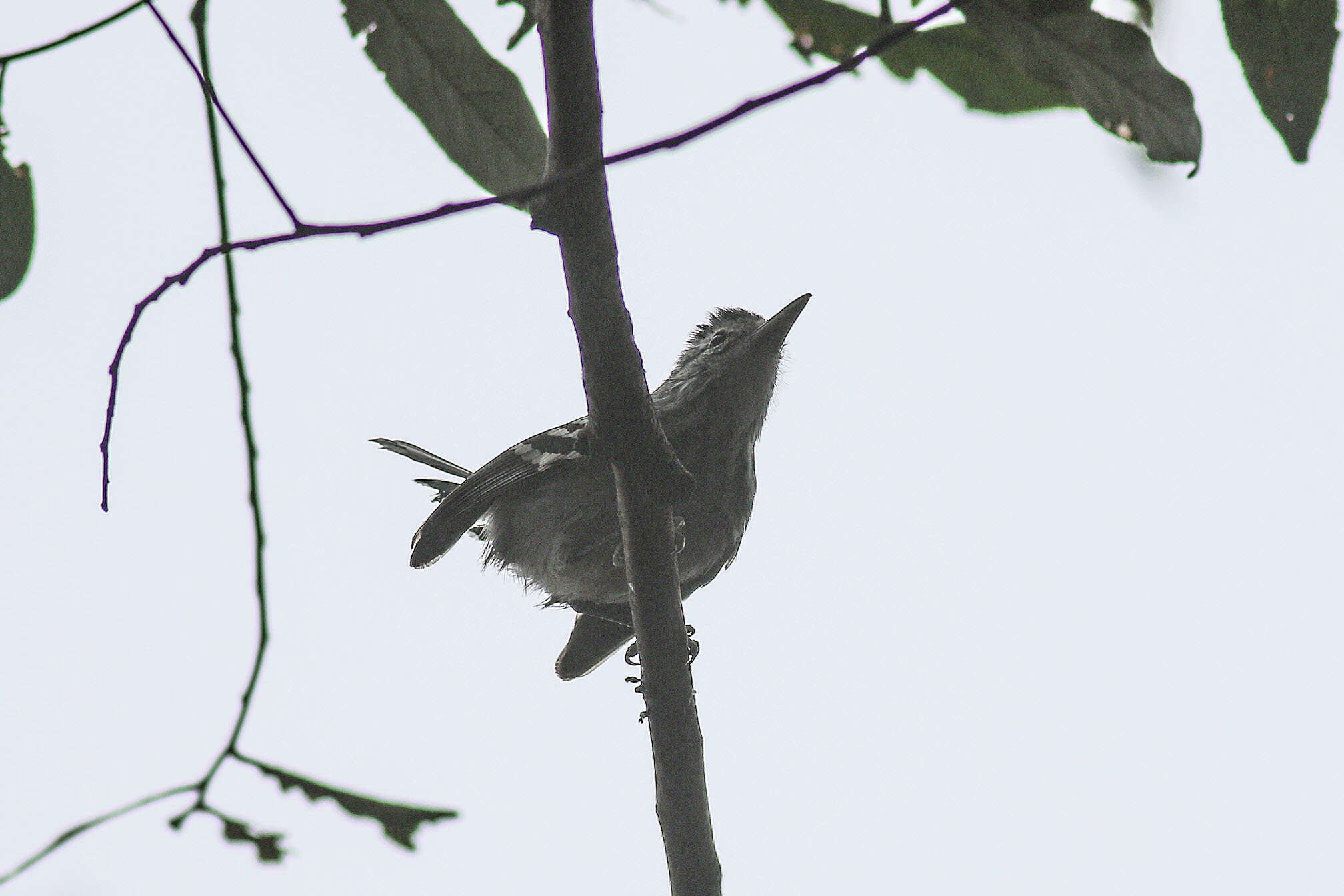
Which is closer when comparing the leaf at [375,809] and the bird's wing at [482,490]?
the leaf at [375,809]

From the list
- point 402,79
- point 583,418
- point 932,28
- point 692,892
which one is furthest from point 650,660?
point 932,28

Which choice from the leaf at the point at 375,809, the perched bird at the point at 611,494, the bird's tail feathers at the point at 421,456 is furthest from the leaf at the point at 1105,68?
the bird's tail feathers at the point at 421,456

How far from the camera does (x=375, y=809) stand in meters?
1.52

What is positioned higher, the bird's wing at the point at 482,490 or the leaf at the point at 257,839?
the bird's wing at the point at 482,490

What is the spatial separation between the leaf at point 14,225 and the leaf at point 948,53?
4.05ft

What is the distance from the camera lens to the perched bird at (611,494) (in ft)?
14.6

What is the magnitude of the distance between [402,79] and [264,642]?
0.92 metres

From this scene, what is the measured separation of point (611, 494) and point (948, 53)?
300cm

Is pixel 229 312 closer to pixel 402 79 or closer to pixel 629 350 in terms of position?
pixel 402 79

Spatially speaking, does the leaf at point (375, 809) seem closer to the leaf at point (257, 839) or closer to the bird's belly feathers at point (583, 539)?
the leaf at point (257, 839)

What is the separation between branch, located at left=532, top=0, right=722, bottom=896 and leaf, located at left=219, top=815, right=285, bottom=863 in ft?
3.10

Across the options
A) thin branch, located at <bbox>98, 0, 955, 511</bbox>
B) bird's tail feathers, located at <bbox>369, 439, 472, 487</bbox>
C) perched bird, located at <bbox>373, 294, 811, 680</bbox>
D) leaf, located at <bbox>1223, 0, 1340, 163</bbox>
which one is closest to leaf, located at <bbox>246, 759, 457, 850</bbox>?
thin branch, located at <bbox>98, 0, 955, 511</bbox>

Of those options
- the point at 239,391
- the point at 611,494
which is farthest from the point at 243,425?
the point at 611,494

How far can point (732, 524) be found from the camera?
15.0 feet
